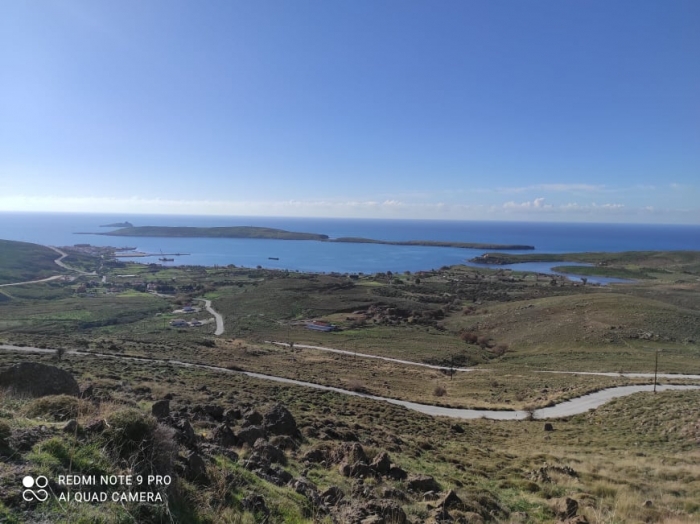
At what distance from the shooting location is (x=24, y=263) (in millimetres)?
124438

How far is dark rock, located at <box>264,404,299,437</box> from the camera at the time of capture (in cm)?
1180

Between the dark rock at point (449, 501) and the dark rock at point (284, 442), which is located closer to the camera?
the dark rock at point (449, 501)

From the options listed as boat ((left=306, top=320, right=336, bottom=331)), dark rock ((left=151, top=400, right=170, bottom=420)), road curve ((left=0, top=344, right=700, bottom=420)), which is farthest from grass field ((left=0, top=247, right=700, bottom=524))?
boat ((left=306, top=320, right=336, bottom=331))

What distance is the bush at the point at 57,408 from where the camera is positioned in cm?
719

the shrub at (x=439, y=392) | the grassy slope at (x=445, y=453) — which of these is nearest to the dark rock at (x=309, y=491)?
the grassy slope at (x=445, y=453)

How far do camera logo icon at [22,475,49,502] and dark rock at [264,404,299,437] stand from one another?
7508 mm

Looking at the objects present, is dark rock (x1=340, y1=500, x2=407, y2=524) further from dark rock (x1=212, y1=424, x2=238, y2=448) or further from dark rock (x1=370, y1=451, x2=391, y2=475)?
dark rock (x1=212, y1=424, x2=238, y2=448)

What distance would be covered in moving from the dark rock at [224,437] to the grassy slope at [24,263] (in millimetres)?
124517

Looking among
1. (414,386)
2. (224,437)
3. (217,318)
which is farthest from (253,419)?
(217,318)

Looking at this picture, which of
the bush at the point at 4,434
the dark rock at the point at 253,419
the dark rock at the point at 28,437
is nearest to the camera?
the bush at the point at 4,434

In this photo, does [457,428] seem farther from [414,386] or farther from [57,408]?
[57,408]

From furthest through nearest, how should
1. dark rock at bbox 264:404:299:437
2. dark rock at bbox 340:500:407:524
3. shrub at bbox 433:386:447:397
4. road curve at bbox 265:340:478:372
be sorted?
road curve at bbox 265:340:478:372
shrub at bbox 433:386:447:397
dark rock at bbox 264:404:299:437
dark rock at bbox 340:500:407:524

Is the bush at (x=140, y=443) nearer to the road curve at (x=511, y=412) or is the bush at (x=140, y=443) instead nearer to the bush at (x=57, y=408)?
the bush at (x=57, y=408)

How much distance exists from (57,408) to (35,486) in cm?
347
